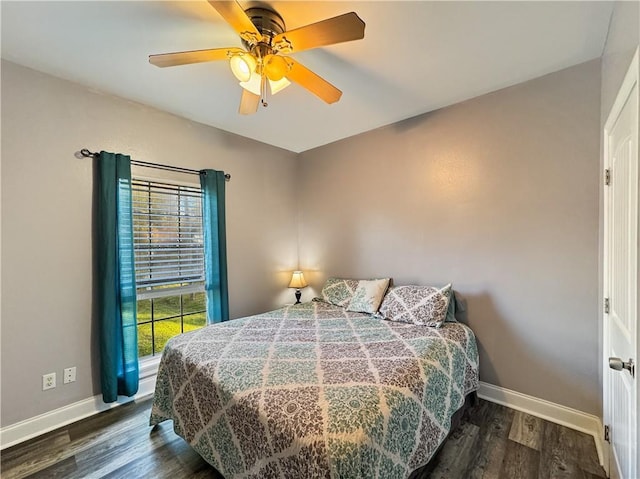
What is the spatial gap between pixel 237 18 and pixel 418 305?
227cm

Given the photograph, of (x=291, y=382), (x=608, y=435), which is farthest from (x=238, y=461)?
(x=608, y=435)

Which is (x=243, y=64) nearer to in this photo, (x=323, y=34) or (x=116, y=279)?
(x=323, y=34)

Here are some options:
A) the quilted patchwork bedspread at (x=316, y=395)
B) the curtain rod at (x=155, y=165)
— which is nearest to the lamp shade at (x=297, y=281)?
the quilted patchwork bedspread at (x=316, y=395)

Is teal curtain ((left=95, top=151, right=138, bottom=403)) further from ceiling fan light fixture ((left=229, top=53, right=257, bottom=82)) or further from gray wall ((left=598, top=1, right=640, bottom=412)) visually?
gray wall ((left=598, top=1, right=640, bottom=412))

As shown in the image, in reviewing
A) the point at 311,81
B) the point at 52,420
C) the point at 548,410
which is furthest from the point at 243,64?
the point at 548,410

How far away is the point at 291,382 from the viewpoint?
4.58 feet

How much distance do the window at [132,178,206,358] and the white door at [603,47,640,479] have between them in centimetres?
310

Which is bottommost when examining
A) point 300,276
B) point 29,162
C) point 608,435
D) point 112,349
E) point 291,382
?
point 608,435

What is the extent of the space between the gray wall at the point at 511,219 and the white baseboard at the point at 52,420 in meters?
2.69

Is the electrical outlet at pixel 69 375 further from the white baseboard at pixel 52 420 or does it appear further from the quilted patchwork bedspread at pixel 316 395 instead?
the quilted patchwork bedspread at pixel 316 395

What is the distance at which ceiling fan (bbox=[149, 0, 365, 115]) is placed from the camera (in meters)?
1.29

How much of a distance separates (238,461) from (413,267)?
2.11 m

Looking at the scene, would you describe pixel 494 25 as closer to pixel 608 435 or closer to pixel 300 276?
pixel 608 435

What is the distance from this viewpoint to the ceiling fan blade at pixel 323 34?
1.24 m
